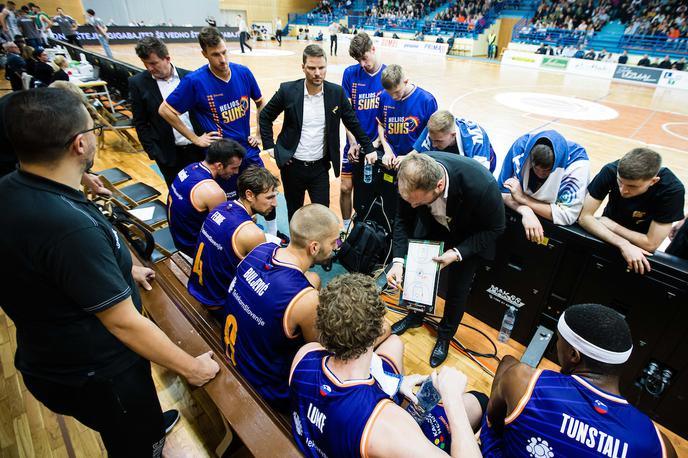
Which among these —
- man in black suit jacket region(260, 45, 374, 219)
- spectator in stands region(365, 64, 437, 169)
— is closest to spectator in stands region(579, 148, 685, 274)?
spectator in stands region(365, 64, 437, 169)

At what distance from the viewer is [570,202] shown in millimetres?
2389

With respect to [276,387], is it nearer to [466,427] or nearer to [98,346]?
[98,346]

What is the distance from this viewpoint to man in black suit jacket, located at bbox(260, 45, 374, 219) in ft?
10.7

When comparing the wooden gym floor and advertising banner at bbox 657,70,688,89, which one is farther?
advertising banner at bbox 657,70,688,89

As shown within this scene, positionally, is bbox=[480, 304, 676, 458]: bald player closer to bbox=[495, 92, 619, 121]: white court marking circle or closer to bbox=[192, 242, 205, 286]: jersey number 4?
bbox=[192, 242, 205, 286]: jersey number 4

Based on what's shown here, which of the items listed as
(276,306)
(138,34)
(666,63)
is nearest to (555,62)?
(666,63)

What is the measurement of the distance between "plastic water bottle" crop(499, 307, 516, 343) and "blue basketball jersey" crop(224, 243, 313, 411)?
2044 mm

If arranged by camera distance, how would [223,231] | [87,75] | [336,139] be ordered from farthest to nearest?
[87,75]
[336,139]
[223,231]

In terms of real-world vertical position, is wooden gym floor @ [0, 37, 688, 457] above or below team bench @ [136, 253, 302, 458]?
below

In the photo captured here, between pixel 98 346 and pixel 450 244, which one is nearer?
pixel 98 346

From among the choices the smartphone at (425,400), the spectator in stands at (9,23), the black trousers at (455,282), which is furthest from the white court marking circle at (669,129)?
the spectator in stands at (9,23)

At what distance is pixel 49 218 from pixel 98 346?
524 mm

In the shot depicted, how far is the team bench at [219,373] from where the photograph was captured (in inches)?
55.4

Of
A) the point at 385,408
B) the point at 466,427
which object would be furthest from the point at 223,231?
the point at 466,427
